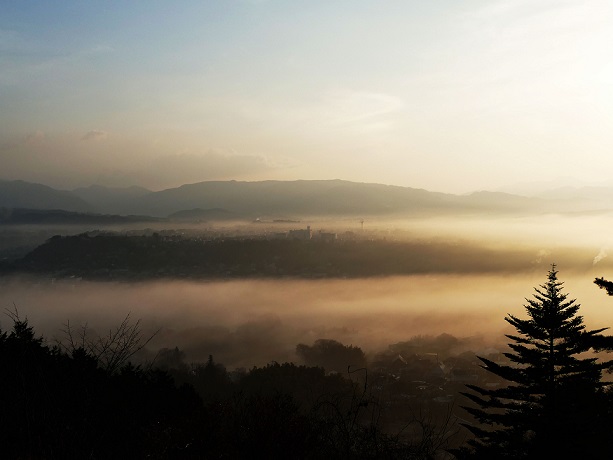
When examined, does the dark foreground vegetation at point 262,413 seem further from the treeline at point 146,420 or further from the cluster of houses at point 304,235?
the cluster of houses at point 304,235

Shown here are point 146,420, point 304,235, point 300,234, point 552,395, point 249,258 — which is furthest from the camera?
point 300,234

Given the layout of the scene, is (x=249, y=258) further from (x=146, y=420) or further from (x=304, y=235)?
(x=146, y=420)

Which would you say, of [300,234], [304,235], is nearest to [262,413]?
[304,235]

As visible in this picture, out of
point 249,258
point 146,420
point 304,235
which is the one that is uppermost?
point 304,235

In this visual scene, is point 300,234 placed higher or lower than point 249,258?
higher

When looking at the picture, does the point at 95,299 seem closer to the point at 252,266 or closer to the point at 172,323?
the point at 172,323

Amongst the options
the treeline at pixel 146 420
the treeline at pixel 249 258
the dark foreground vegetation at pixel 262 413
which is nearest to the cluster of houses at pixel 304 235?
the treeline at pixel 249 258

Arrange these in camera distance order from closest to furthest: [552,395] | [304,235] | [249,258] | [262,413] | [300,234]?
[262,413] → [552,395] → [249,258] → [304,235] → [300,234]
